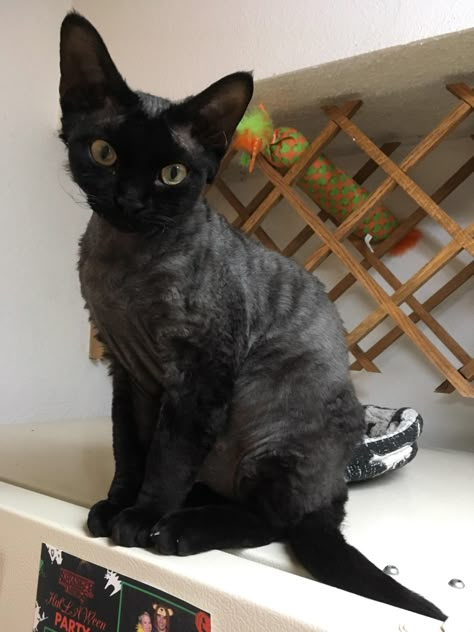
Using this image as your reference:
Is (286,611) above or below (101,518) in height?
above

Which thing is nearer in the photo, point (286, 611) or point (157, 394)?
point (286, 611)

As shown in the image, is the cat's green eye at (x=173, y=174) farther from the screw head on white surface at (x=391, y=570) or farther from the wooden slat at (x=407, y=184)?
the wooden slat at (x=407, y=184)

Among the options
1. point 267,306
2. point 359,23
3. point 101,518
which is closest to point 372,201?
point 359,23

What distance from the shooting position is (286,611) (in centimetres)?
38

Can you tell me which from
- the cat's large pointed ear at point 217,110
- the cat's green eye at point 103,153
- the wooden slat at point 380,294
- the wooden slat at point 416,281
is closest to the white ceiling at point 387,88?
the wooden slat at point 380,294

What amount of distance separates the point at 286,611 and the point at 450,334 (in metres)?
0.99

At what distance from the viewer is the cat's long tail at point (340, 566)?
411 millimetres

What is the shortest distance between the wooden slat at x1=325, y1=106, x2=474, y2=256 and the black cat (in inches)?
20.1

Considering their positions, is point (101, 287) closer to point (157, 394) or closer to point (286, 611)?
point (157, 394)

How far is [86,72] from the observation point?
517mm

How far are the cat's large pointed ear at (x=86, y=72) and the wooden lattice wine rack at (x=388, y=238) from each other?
2.23ft

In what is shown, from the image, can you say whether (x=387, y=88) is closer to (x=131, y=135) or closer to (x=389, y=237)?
(x=389, y=237)

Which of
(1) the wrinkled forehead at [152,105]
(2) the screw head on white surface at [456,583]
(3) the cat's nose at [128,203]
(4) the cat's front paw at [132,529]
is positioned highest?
(1) the wrinkled forehead at [152,105]

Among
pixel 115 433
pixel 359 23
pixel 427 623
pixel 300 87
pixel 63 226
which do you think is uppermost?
pixel 359 23
